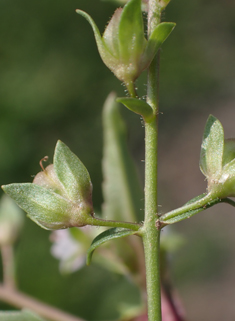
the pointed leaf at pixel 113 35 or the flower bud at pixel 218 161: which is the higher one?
the pointed leaf at pixel 113 35

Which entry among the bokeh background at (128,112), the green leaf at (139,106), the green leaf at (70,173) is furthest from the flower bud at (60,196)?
the bokeh background at (128,112)

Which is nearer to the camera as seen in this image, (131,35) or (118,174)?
(131,35)

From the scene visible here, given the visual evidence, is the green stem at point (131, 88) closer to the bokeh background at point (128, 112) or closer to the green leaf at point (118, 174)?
the green leaf at point (118, 174)

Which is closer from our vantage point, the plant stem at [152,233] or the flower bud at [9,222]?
the plant stem at [152,233]

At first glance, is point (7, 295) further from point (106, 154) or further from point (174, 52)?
point (174, 52)

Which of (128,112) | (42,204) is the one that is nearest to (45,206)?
(42,204)

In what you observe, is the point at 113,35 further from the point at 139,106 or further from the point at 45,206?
the point at 45,206
